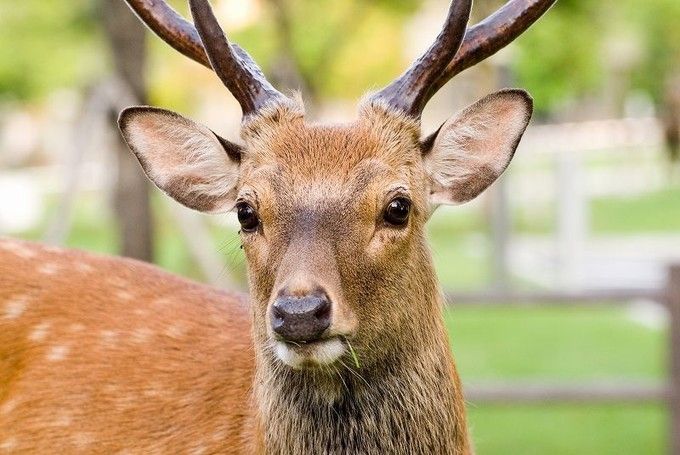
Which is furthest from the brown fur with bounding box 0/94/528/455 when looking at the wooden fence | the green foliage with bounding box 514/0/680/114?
the green foliage with bounding box 514/0/680/114

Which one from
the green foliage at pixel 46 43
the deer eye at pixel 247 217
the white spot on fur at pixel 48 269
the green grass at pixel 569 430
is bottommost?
the green grass at pixel 569 430

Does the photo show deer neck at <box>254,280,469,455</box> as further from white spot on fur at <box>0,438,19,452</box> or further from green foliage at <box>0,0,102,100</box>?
green foliage at <box>0,0,102,100</box>

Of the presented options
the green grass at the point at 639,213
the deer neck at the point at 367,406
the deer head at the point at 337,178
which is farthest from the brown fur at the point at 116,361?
the green grass at the point at 639,213

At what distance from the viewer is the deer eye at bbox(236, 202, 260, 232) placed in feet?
13.9

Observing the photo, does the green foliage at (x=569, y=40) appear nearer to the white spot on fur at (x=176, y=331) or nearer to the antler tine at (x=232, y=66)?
the white spot on fur at (x=176, y=331)

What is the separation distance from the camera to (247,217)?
4254mm

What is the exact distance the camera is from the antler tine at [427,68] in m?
4.34

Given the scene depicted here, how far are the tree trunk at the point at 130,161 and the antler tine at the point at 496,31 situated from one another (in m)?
5.89

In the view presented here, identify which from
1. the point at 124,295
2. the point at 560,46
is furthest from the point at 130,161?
the point at 560,46

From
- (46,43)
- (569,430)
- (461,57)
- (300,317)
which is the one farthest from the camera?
(46,43)

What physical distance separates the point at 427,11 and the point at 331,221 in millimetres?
18134

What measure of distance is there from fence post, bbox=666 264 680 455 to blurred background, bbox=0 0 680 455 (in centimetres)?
11

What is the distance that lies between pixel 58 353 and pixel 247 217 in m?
1.09

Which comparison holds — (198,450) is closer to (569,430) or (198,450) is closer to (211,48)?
(211,48)
